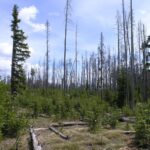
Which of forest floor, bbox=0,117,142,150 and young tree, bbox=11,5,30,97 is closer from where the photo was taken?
forest floor, bbox=0,117,142,150

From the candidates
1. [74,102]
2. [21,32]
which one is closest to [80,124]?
[74,102]

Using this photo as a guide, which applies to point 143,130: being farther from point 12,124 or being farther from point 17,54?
point 17,54

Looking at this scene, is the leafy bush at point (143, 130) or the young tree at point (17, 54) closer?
the leafy bush at point (143, 130)

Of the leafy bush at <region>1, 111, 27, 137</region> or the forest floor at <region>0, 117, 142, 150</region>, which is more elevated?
the leafy bush at <region>1, 111, 27, 137</region>

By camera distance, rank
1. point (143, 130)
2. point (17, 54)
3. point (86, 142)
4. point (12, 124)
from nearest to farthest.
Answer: point (143, 130)
point (86, 142)
point (12, 124)
point (17, 54)

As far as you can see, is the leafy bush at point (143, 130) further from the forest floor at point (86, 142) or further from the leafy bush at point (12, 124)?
the leafy bush at point (12, 124)

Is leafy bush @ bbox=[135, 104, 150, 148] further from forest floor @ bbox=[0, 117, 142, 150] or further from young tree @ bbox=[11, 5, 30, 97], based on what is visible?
young tree @ bbox=[11, 5, 30, 97]

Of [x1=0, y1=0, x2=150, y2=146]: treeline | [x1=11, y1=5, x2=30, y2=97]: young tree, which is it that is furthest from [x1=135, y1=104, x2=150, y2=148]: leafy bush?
[x1=11, y1=5, x2=30, y2=97]: young tree

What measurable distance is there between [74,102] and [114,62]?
174 ft

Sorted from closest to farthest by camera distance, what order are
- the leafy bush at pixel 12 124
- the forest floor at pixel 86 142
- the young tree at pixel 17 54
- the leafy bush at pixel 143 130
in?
the leafy bush at pixel 143 130 → the forest floor at pixel 86 142 → the leafy bush at pixel 12 124 → the young tree at pixel 17 54

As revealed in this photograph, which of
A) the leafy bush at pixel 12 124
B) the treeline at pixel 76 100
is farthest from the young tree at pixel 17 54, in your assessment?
the leafy bush at pixel 12 124

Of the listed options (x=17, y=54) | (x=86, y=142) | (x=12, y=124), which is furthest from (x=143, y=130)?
(x=17, y=54)

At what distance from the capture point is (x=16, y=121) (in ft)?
54.5

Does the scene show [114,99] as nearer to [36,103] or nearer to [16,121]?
[36,103]
